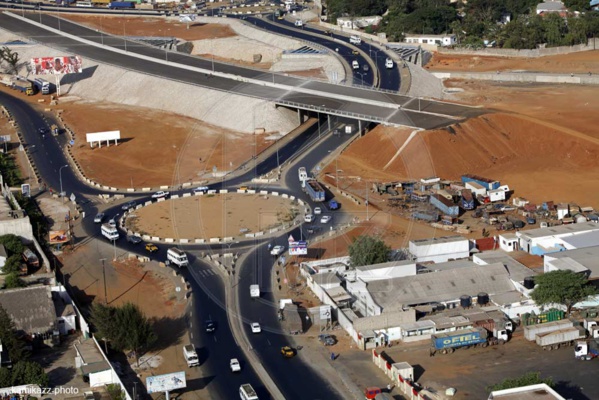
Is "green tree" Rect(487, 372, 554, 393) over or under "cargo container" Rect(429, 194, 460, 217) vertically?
over

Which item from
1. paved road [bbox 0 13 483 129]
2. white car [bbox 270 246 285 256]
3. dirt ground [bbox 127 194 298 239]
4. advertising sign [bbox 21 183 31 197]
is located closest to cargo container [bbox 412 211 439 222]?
dirt ground [bbox 127 194 298 239]

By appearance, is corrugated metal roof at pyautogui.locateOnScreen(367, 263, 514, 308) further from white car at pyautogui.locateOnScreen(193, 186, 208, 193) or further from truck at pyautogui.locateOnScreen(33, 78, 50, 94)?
truck at pyautogui.locateOnScreen(33, 78, 50, 94)

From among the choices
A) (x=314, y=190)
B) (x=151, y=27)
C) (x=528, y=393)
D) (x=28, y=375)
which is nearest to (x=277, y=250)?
(x=314, y=190)

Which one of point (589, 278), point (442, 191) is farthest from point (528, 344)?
point (442, 191)

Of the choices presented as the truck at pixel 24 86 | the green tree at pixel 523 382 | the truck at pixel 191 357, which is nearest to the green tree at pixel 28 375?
the truck at pixel 191 357

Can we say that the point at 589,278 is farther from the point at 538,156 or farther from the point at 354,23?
the point at 354,23

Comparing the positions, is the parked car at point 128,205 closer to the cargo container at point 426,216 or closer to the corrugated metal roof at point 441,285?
the cargo container at point 426,216
